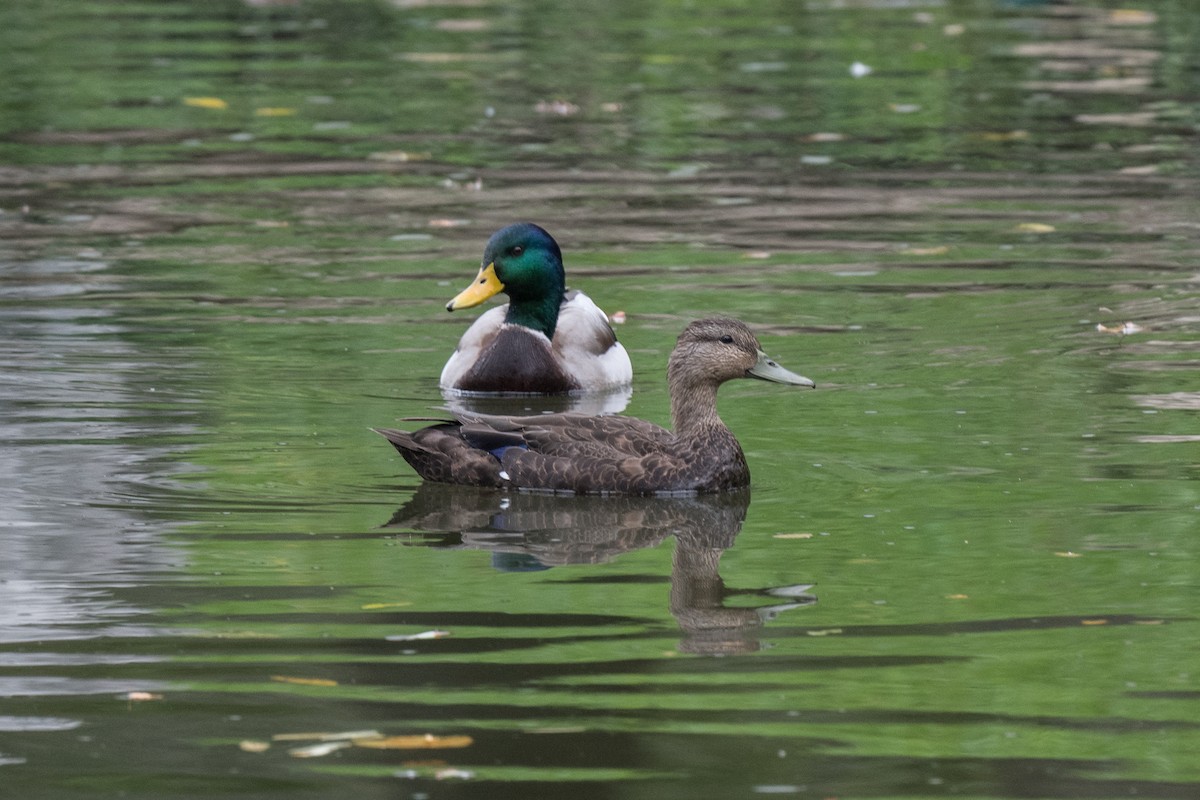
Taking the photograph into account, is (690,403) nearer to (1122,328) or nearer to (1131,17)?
(1122,328)

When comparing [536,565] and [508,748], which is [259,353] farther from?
[508,748]

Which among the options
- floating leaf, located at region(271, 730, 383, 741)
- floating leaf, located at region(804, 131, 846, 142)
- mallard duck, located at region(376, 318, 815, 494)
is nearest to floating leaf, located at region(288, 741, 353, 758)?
floating leaf, located at region(271, 730, 383, 741)

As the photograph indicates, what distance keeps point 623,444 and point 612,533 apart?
77 centimetres

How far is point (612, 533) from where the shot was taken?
29.4 feet

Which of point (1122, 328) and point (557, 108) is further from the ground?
point (557, 108)

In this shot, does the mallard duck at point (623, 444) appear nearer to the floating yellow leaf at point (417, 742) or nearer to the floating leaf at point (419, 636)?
the floating leaf at point (419, 636)

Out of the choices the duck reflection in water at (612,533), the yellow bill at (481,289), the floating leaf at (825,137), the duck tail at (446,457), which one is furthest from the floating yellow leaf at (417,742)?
the floating leaf at (825,137)

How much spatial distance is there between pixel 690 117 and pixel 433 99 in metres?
2.72

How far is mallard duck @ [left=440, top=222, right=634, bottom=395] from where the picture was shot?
1222 centimetres

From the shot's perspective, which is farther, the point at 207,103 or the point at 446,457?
the point at 207,103

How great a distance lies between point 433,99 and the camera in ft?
72.5

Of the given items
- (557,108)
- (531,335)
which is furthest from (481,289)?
(557,108)

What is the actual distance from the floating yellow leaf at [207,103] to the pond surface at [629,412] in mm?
57

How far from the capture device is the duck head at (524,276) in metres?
12.6
